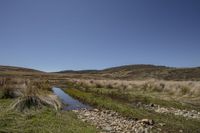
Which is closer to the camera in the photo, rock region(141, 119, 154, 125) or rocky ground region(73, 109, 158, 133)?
rocky ground region(73, 109, 158, 133)

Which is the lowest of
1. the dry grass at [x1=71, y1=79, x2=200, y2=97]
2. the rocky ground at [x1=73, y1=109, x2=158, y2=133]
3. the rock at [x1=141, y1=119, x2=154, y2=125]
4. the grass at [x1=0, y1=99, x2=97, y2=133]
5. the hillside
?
the rocky ground at [x1=73, y1=109, x2=158, y2=133]

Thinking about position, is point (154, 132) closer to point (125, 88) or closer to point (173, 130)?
point (173, 130)

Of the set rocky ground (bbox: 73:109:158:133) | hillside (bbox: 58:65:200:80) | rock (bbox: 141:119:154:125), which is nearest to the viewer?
rocky ground (bbox: 73:109:158:133)

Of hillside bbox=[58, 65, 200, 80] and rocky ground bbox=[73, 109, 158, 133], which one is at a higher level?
hillside bbox=[58, 65, 200, 80]

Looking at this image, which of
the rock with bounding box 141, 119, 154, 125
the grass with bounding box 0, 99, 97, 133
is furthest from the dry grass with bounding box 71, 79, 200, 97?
the grass with bounding box 0, 99, 97, 133

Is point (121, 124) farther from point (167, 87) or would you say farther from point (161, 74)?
point (161, 74)

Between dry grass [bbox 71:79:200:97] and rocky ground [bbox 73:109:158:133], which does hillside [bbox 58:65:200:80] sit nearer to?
dry grass [bbox 71:79:200:97]

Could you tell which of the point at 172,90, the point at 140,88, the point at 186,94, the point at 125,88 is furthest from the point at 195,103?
the point at 125,88

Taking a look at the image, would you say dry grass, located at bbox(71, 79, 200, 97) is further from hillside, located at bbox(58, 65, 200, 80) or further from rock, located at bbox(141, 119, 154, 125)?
hillside, located at bbox(58, 65, 200, 80)

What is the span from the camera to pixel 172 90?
20062mm

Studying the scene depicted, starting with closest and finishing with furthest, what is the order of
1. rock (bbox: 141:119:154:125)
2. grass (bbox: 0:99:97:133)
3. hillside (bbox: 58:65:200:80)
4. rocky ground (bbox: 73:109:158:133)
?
grass (bbox: 0:99:97:133)
rocky ground (bbox: 73:109:158:133)
rock (bbox: 141:119:154:125)
hillside (bbox: 58:65:200:80)

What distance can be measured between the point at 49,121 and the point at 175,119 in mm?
5725

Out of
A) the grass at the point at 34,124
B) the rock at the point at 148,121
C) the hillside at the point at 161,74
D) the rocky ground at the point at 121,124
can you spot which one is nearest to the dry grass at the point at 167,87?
the rock at the point at 148,121

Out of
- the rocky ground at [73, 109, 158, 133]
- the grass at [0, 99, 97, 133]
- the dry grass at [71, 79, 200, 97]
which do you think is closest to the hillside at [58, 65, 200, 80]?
the dry grass at [71, 79, 200, 97]
